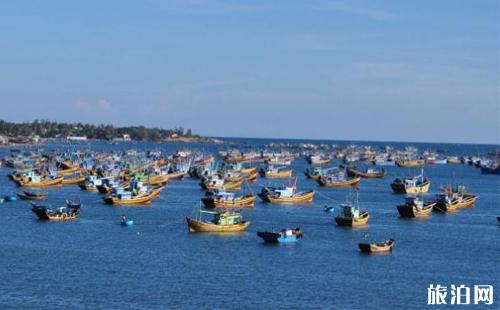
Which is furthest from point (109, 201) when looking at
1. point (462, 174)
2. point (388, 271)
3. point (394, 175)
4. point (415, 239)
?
point (462, 174)

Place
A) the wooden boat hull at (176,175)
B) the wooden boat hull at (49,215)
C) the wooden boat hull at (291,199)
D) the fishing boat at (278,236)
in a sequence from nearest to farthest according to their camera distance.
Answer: the fishing boat at (278,236)
the wooden boat hull at (49,215)
the wooden boat hull at (291,199)
the wooden boat hull at (176,175)

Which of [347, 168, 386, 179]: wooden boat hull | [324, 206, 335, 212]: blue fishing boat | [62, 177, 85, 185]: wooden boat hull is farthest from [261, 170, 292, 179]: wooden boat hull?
[324, 206, 335, 212]: blue fishing boat

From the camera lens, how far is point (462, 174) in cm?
16238

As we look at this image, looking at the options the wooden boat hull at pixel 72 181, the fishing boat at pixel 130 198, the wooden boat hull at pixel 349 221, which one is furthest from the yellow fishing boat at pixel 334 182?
the wooden boat hull at pixel 349 221

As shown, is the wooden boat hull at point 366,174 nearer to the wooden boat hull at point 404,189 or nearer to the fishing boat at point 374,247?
the wooden boat hull at point 404,189

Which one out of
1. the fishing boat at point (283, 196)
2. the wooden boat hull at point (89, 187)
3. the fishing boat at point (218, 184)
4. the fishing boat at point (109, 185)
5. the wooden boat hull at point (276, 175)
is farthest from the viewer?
the wooden boat hull at point (276, 175)

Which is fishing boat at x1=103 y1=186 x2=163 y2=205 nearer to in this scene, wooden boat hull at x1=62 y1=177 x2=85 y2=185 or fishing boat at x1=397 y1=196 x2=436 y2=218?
fishing boat at x1=397 y1=196 x2=436 y2=218

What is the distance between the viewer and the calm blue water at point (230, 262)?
144 feet

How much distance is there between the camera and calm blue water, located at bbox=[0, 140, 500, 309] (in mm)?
43938

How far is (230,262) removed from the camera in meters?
53.1

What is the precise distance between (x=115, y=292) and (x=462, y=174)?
125 metres

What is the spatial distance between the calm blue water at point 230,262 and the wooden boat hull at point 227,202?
7.05ft

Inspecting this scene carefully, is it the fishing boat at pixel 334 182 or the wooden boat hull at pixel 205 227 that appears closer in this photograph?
the wooden boat hull at pixel 205 227

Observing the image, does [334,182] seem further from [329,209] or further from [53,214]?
[53,214]
